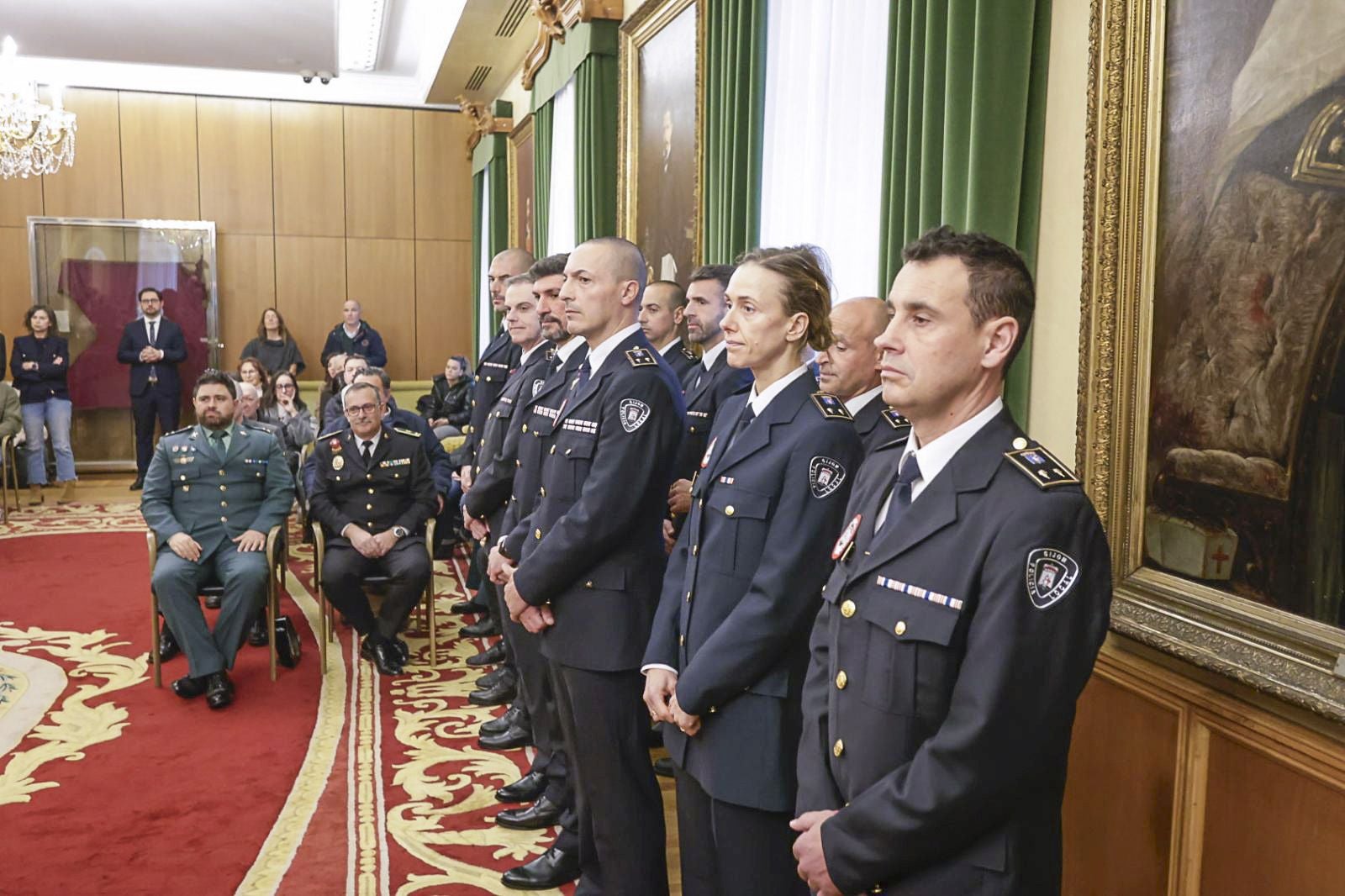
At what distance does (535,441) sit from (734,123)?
2038 millimetres

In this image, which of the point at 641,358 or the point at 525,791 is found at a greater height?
the point at 641,358

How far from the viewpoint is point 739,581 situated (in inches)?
82.0

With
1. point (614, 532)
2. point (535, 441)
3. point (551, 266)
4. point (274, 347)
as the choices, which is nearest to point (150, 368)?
point (274, 347)

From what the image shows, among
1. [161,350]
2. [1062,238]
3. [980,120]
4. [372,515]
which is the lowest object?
[372,515]

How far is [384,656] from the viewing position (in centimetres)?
502

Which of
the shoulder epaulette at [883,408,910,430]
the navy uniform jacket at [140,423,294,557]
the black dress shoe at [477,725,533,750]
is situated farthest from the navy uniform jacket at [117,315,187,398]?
the shoulder epaulette at [883,408,910,430]

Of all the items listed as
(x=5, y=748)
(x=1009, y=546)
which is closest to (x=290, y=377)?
(x=5, y=748)

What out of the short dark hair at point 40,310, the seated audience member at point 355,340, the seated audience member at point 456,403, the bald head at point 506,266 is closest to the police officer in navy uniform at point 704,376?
the bald head at point 506,266

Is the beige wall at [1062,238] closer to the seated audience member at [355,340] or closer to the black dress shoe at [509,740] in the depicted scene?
the black dress shoe at [509,740]

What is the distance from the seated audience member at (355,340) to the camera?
36.4 ft

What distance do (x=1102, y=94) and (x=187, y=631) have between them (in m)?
4.03

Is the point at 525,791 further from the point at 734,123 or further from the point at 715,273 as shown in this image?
the point at 734,123

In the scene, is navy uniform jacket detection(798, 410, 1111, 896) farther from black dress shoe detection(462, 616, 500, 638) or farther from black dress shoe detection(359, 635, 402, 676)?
black dress shoe detection(462, 616, 500, 638)

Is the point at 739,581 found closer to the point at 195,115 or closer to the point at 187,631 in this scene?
the point at 187,631
